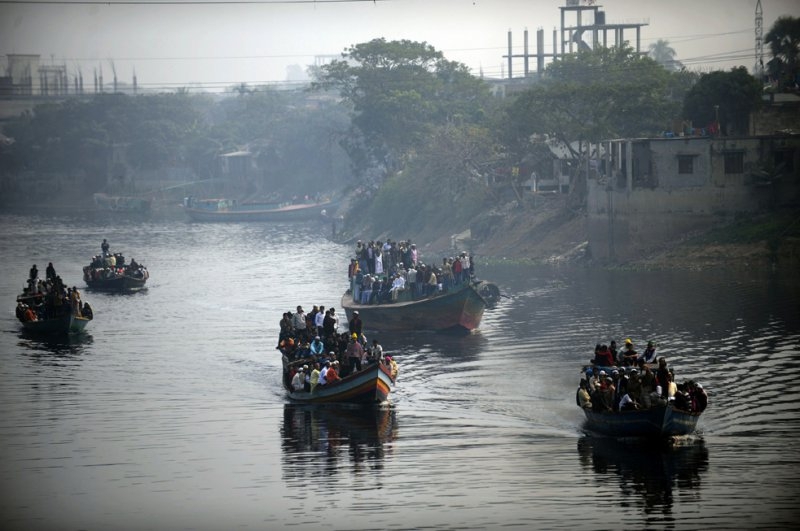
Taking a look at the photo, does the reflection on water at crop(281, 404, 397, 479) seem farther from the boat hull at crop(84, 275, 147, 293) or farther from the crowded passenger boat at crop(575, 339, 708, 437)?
the boat hull at crop(84, 275, 147, 293)

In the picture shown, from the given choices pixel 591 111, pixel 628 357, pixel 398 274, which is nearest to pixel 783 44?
pixel 591 111

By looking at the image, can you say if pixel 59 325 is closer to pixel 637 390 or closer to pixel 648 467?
pixel 637 390

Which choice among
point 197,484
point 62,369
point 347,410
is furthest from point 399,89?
point 197,484

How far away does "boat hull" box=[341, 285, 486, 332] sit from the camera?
5225 centimetres

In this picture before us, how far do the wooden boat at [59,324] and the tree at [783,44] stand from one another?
51.5 meters

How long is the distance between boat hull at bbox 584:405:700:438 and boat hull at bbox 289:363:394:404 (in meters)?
7.41

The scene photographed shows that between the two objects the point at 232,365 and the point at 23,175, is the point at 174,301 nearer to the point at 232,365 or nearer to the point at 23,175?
the point at 232,365

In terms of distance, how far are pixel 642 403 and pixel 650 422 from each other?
60 cm

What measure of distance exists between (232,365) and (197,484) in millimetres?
17106

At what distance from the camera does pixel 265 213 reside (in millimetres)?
131500

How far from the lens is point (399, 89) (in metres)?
109

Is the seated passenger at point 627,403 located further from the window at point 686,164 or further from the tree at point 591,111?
the tree at point 591,111

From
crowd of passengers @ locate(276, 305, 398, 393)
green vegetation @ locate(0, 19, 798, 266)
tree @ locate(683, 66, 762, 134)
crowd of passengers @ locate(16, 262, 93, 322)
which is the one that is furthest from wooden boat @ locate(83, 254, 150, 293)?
tree @ locate(683, 66, 762, 134)

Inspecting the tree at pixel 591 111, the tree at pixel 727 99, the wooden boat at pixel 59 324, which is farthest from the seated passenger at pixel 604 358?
the tree at pixel 591 111
